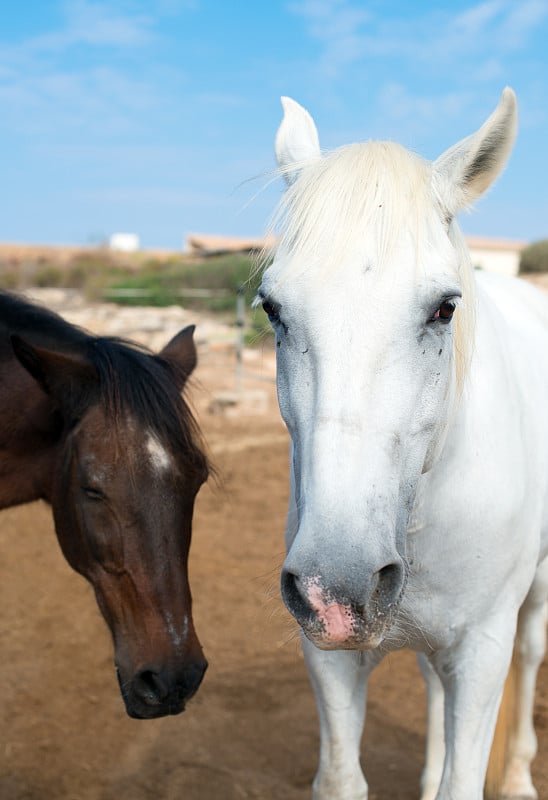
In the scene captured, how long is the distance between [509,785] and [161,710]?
1.81 meters

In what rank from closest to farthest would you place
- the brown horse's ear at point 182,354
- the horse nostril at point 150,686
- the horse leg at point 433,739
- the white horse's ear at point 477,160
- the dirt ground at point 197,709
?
the white horse's ear at point 477,160
the horse nostril at point 150,686
the brown horse's ear at point 182,354
the horse leg at point 433,739
the dirt ground at point 197,709

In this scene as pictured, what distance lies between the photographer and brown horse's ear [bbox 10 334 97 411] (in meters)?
2.62

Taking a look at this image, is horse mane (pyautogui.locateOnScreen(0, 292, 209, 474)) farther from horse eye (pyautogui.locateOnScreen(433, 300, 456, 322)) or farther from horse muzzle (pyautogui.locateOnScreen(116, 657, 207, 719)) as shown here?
horse eye (pyautogui.locateOnScreen(433, 300, 456, 322))

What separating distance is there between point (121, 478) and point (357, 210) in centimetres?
115

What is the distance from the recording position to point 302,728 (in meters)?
3.96

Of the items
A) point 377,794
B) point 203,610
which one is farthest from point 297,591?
point 203,610

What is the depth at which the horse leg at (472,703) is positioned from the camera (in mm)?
2305

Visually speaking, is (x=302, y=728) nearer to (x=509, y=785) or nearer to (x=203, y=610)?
(x=509, y=785)

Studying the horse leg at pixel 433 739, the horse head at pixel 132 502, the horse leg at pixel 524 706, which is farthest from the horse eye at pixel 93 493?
the horse leg at pixel 524 706

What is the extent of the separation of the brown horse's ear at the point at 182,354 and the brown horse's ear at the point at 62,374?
0.35m

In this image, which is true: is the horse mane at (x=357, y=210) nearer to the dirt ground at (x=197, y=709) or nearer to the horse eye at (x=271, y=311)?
the horse eye at (x=271, y=311)

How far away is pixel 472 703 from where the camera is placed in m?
2.31

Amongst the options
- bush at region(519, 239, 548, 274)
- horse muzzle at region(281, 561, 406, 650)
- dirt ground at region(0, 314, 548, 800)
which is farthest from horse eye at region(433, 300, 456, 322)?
bush at region(519, 239, 548, 274)

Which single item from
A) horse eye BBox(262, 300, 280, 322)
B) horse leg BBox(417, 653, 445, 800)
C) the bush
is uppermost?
horse eye BBox(262, 300, 280, 322)
